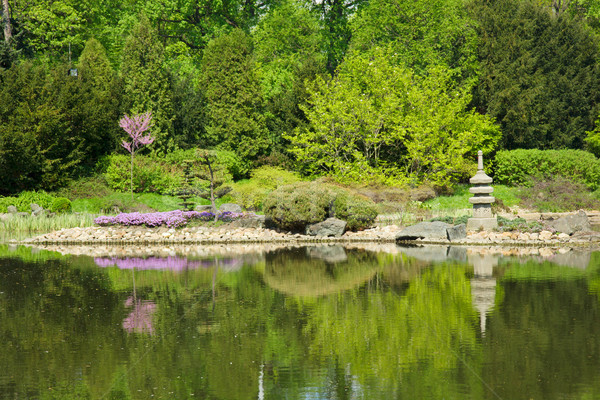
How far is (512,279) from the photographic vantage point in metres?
12.4

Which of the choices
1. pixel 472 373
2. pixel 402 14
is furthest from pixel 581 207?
pixel 472 373

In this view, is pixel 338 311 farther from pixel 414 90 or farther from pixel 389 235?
pixel 414 90

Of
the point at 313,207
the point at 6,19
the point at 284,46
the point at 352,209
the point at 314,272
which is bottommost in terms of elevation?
the point at 314,272

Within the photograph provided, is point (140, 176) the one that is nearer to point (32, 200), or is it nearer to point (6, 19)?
point (32, 200)

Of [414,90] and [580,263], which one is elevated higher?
[414,90]

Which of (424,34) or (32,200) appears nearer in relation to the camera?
(32,200)

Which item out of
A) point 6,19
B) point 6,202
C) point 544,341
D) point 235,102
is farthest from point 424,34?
point 544,341

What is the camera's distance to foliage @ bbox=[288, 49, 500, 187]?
28.6 meters

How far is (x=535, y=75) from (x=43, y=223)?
23782mm

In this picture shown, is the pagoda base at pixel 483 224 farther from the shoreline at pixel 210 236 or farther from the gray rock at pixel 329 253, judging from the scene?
the gray rock at pixel 329 253

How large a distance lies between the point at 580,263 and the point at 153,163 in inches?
762

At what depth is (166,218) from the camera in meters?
21.2

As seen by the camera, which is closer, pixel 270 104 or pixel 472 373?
pixel 472 373

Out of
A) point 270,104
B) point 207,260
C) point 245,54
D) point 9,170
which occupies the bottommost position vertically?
point 207,260
